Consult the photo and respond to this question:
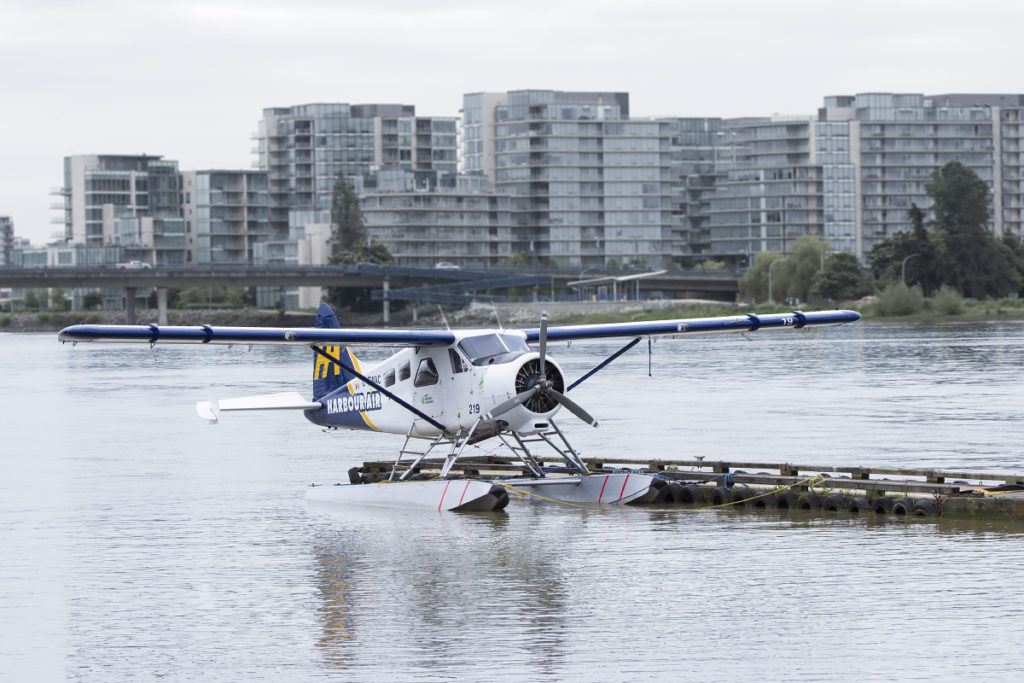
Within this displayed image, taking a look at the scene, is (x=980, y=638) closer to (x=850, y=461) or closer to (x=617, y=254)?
(x=850, y=461)

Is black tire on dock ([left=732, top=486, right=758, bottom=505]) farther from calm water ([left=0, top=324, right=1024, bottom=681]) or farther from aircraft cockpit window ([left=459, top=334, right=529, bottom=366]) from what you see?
aircraft cockpit window ([left=459, top=334, right=529, bottom=366])

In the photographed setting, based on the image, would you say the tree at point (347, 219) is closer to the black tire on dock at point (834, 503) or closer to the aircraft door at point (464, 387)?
the aircraft door at point (464, 387)

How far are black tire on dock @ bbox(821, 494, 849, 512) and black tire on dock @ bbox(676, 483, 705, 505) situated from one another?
5.56ft

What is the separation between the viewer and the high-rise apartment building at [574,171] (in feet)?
568

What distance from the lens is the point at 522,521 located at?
18.6 metres

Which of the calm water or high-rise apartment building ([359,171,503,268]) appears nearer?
the calm water

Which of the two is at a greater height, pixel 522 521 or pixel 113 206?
pixel 113 206

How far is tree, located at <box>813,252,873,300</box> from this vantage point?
114 meters

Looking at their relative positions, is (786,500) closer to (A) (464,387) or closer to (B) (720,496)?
(B) (720,496)

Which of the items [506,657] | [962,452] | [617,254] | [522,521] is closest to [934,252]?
[617,254]

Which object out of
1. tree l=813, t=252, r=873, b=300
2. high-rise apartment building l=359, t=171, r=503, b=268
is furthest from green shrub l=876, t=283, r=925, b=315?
high-rise apartment building l=359, t=171, r=503, b=268

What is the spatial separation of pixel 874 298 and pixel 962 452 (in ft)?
294

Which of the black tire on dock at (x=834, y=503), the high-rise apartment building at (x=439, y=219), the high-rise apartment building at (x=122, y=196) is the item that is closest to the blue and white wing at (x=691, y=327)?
the black tire on dock at (x=834, y=503)

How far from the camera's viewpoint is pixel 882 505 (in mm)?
17484
